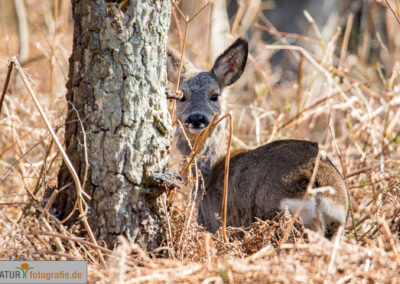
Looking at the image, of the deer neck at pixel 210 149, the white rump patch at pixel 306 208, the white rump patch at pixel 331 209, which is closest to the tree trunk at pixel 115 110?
the white rump patch at pixel 306 208

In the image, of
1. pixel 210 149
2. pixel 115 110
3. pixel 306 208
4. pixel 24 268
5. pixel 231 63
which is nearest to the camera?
pixel 24 268

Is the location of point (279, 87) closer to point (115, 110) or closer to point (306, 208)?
point (306, 208)

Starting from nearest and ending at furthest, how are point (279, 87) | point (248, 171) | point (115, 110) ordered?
point (115, 110), point (248, 171), point (279, 87)

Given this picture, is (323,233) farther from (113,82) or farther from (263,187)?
(113,82)

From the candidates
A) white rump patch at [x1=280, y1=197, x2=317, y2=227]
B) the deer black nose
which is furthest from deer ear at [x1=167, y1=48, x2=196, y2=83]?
white rump patch at [x1=280, y1=197, x2=317, y2=227]

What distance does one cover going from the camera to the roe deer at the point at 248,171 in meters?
3.73

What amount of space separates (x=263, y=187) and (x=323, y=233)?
623mm

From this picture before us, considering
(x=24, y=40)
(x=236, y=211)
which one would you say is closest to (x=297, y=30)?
(x=24, y=40)

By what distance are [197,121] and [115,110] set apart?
188cm

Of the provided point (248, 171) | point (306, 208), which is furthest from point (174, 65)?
point (306, 208)

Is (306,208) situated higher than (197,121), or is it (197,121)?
(197,121)

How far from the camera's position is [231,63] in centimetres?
A: 556

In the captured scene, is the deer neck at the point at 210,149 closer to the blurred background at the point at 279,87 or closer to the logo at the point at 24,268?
the blurred background at the point at 279,87

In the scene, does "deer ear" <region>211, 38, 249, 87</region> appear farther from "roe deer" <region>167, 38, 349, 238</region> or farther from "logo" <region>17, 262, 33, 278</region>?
"logo" <region>17, 262, 33, 278</region>
